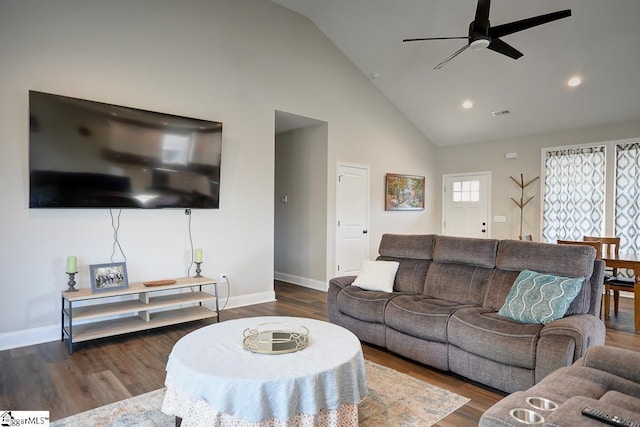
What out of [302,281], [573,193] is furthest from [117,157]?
[573,193]

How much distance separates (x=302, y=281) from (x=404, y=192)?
2615 millimetres

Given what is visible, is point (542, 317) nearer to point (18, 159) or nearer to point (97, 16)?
point (18, 159)

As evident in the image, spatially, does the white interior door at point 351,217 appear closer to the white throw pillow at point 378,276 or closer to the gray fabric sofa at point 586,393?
the white throw pillow at point 378,276

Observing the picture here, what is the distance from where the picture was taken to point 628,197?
5.65 metres

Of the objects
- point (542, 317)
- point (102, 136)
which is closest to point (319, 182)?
point (102, 136)

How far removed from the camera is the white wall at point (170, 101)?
11.1ft

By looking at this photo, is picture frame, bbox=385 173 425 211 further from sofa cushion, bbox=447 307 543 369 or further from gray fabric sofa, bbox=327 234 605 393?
sofa cushion, bbox=447 307 543 369

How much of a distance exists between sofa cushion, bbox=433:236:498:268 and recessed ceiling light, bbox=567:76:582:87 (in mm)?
3461

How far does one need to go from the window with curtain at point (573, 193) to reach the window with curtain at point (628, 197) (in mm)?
197

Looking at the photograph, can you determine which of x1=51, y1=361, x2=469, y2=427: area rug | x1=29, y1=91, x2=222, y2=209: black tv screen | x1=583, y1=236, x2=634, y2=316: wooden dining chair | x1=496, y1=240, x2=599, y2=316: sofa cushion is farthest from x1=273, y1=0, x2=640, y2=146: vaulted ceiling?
x1=51, y1=361, x2=469, y2=427: area rug

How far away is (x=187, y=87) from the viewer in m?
4.39

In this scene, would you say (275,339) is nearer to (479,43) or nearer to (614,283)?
(479,43)

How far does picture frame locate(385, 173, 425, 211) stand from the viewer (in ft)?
22.9

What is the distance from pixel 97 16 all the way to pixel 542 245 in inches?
179
